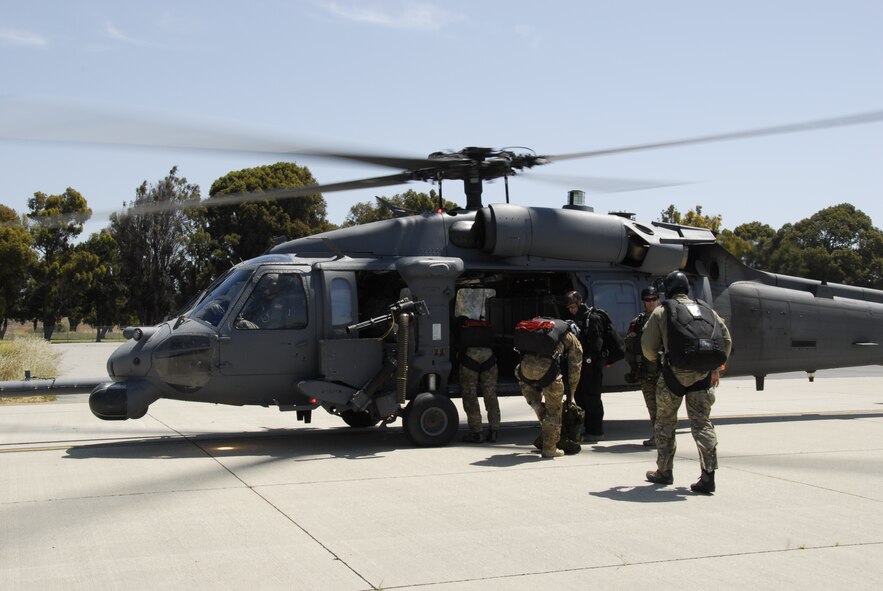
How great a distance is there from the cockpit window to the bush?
1058 centimetres

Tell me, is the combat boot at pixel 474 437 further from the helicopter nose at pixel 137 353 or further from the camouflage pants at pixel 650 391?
the helicopter nose at pixel 137 353

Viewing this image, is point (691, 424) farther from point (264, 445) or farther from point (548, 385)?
point (264, 445)

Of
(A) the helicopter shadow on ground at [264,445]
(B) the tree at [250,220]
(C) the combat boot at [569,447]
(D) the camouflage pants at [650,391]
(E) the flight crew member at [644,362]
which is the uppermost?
(B) the tree at [250,220]

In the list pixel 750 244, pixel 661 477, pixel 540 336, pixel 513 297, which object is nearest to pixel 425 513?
pixel 661 477

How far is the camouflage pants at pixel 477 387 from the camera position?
969cm

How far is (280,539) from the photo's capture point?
17.6ft

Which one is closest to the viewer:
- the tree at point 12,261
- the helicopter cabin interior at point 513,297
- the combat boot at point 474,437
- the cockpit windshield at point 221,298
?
the cockpit windshield at point 221,298

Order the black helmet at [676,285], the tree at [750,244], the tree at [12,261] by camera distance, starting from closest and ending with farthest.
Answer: the black helmet at [676,285]
the tree at [750,244]
the tree at [12,261]

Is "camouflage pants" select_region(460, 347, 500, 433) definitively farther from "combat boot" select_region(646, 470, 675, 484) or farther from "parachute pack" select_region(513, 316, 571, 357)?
"combat boot" select_region(646, 470, 675, 484)

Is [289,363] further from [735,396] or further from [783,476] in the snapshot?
[735,396]

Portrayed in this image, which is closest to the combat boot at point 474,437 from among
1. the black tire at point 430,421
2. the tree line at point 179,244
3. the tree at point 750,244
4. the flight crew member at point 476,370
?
the flight crew member at point 476,370

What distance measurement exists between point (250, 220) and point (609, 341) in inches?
1304

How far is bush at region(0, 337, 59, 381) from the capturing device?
58.6ft

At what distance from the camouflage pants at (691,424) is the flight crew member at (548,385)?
57.9 inches
